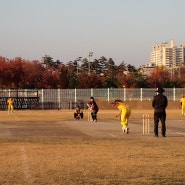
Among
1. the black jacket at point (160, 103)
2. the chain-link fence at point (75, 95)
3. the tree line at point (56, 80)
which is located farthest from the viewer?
the tree line at point (56, 80)

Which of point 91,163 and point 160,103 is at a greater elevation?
point 160,103

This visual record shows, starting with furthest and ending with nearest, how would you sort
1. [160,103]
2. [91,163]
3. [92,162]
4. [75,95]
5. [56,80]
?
[56,80], [75,95], [160,103], [92,162], [91,163]

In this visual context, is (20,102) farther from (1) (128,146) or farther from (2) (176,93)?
(1) (128,146)

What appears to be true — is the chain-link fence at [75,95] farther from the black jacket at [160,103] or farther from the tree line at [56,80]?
the black jacket at [160,103]

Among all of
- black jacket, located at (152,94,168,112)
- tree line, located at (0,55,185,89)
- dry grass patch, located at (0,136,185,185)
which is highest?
tree line, located at (0,55,185,89)

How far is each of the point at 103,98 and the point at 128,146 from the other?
171ft

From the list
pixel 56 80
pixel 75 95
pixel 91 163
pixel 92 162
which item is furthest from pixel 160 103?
pixel 56 80

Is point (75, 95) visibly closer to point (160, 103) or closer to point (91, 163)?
point (160, 103)

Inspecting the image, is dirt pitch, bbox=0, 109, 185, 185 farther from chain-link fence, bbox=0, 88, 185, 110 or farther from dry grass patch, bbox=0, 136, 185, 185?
chain-link fence, bbox=0, 88, 185, 110

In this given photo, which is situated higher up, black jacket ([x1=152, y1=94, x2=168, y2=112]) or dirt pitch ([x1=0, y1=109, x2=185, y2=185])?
black jacket ([x1=152, y1=94, x2=168, y2=112])

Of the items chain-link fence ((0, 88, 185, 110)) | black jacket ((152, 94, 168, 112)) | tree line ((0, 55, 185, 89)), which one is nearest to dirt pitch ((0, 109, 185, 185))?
black jacket ((152, 94, 168, 112))

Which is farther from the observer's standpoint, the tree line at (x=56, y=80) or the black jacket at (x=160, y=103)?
the tree line at (x=56, y=80)

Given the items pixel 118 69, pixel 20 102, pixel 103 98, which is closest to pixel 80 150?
pixel 20 102

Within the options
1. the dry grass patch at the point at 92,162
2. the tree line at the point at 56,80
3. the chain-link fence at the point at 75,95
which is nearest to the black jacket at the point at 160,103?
the dry grass patch at the point at 92,162
